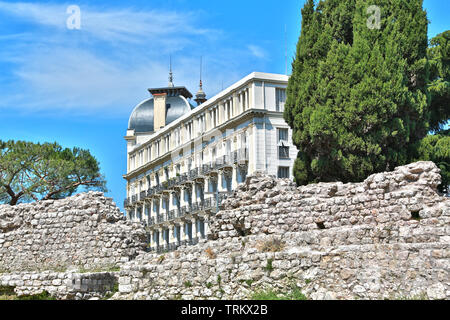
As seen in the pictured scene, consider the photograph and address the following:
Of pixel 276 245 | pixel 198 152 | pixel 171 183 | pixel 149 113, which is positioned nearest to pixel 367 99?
pixel 276 245

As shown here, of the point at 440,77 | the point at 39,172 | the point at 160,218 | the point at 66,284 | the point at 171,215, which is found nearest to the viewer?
the point at 66,284

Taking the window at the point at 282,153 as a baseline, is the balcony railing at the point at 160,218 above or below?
below

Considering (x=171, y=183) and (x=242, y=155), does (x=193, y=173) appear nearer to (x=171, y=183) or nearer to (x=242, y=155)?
(x=171, y=183)

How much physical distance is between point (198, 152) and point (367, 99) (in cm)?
3979

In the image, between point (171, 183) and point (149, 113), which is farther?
point (149, 113)

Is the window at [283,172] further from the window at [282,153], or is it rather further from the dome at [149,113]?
the dome at [149,113]

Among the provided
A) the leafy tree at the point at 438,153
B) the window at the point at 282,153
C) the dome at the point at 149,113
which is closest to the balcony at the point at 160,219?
the dome at the point at 149,113

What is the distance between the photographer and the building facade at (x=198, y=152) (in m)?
60.8

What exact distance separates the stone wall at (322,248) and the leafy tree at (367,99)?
45.9ft

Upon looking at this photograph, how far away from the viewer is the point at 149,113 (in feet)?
312

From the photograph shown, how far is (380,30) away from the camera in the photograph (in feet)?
110
